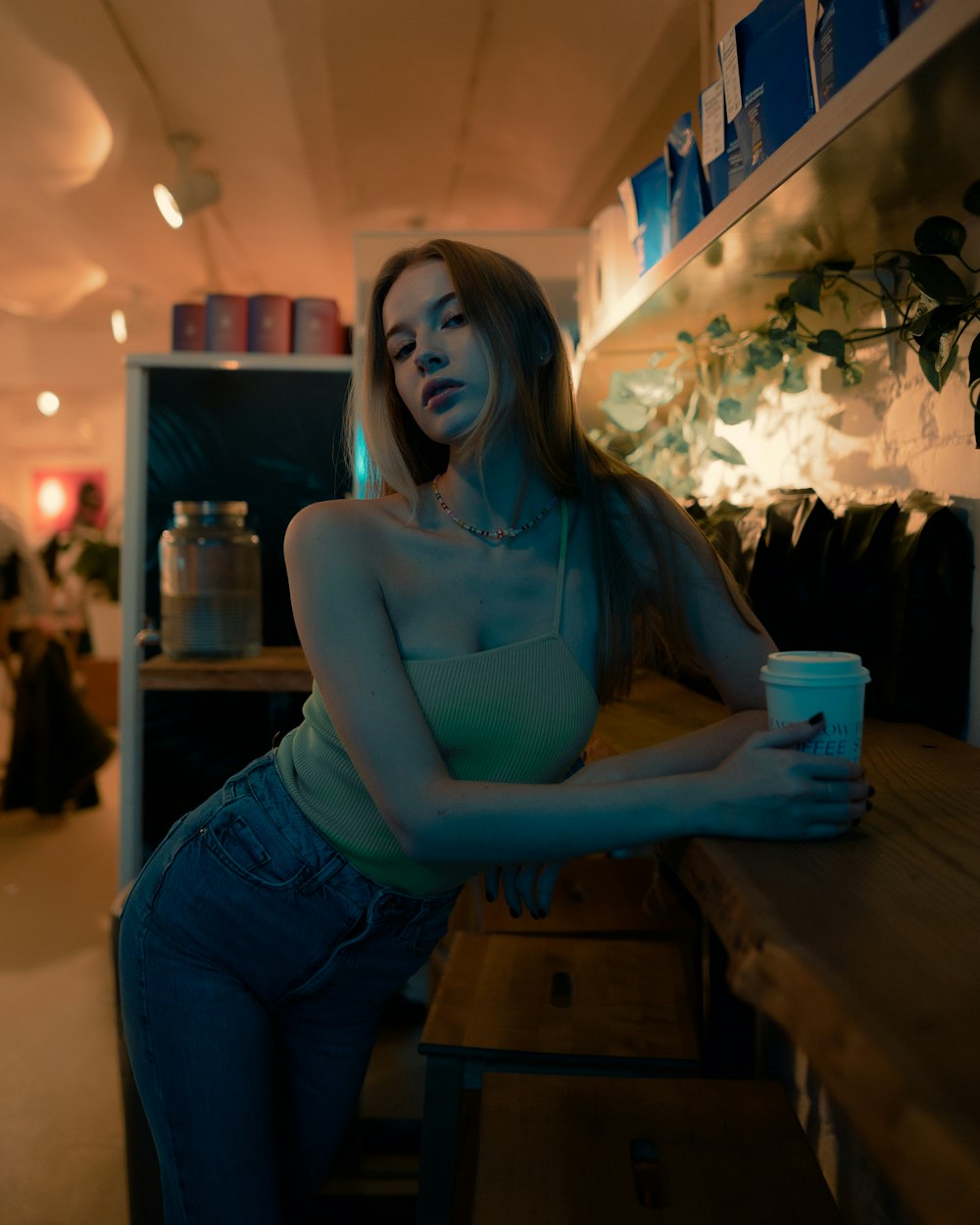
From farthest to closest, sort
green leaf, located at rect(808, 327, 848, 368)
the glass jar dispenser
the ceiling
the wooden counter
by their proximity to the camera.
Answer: the ceiling
the glass jar dispenser
green leaf, located at rect(808, 327, 848, 368)
the wooden counter

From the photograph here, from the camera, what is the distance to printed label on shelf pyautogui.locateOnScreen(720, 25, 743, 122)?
130cm

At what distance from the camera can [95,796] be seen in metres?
5.00

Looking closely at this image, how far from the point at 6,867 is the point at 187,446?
85.2 inches

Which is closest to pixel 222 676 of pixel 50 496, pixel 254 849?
pixel 254 849

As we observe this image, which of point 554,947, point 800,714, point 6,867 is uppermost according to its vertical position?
point 800,714

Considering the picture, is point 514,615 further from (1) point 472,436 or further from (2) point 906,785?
(2) point 906,785

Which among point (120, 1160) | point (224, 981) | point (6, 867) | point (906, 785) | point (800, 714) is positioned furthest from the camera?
point (6, 867)

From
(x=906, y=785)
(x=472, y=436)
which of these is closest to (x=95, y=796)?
(x=472, y=436)

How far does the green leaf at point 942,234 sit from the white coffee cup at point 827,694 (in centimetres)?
49

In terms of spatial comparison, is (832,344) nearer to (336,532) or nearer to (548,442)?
(548,442)

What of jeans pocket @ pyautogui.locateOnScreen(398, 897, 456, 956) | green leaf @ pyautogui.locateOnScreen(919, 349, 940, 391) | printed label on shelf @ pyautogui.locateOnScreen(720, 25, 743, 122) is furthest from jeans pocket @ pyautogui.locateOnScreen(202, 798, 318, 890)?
printed label on shelf @ pyautogui.locateOnScreen(720, 25, 743, 122)

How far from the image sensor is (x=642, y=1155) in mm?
1142

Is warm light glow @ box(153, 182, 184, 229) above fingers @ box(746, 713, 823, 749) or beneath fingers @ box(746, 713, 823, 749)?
above

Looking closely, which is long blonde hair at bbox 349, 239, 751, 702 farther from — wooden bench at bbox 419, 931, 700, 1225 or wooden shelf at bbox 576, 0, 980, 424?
wooden bench at bbox 419, 931, 700, 1225
